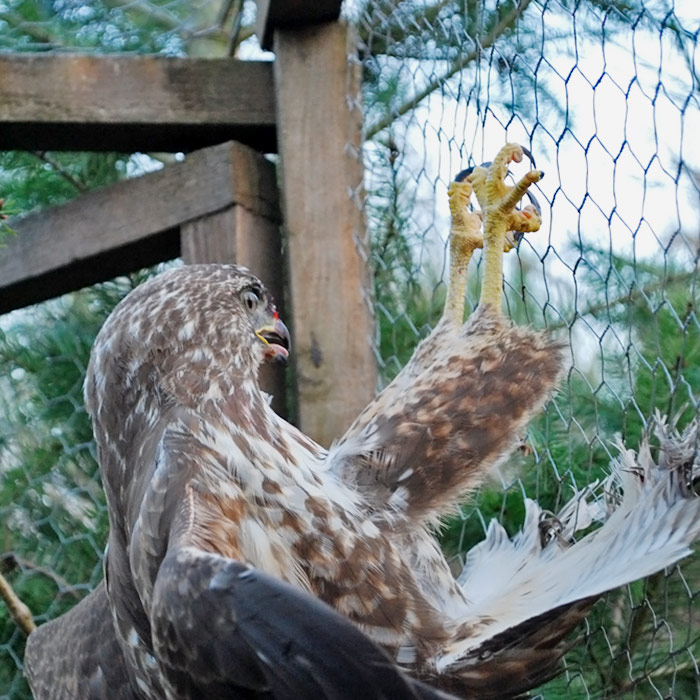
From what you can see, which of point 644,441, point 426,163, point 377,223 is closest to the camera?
point 644,441

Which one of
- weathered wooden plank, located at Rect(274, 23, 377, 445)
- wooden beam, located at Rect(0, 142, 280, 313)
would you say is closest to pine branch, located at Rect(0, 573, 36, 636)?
wooden beam, located at Rect(0, 142, 280, 313)

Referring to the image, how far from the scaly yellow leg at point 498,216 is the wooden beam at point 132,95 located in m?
0.44

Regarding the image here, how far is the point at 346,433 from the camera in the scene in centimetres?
166

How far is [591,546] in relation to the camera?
4.39 feet

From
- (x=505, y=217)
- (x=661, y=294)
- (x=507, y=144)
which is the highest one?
(x=507, y=144)

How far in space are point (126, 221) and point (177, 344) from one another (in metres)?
0.48

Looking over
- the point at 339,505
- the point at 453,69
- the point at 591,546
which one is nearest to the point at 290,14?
the point at 453,69

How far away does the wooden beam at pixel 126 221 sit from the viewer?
1870mm

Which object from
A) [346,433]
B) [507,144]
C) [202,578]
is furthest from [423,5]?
[202,578]

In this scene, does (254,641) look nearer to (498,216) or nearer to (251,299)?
(251,299)

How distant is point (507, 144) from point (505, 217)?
0.11 meters

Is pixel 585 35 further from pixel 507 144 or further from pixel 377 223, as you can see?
pixel 377 223

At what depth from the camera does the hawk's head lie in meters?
1.54

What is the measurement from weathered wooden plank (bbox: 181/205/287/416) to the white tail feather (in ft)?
1.52
